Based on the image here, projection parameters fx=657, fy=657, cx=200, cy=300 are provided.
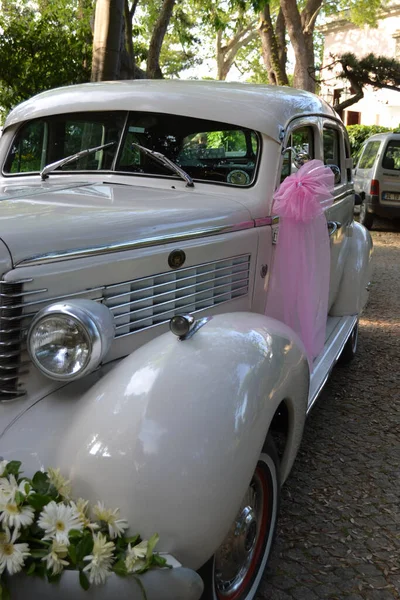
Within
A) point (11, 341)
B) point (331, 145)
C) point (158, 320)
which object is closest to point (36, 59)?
point (331, 145)

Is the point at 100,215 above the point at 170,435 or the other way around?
above

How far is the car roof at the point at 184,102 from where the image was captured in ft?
11.2

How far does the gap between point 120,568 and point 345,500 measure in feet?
6.12

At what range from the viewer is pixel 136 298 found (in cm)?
252

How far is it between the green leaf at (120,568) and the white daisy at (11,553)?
0.22 m

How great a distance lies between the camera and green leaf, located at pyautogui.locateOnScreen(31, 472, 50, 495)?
179cm

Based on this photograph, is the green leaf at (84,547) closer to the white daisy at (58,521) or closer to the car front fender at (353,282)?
the white daisy at (58,521)

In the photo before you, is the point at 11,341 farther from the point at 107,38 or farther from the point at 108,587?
the point at 107,38

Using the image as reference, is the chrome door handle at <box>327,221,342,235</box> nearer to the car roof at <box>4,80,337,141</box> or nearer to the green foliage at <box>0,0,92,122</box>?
the car roof at <box>4,80,337,141</box>

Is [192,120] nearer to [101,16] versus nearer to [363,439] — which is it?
[363,439]

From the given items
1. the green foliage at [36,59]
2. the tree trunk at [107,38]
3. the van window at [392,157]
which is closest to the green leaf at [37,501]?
the tree trunk at [107,38]

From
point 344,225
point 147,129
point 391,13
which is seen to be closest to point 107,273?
point 147,129

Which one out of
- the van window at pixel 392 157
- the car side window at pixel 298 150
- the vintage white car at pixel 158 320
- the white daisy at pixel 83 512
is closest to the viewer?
the white daisy at pixel 83 512

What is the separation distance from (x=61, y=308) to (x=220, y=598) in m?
1.07
